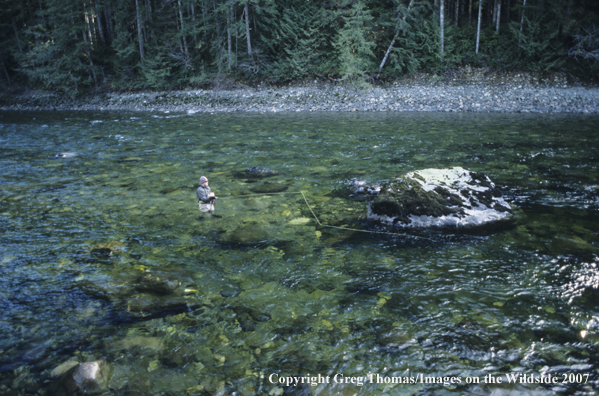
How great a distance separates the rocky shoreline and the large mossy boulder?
63.5 ft

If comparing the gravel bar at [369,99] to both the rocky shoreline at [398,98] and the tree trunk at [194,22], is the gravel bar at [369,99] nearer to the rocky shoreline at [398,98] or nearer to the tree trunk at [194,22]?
the rocky shoreline at [398,98]

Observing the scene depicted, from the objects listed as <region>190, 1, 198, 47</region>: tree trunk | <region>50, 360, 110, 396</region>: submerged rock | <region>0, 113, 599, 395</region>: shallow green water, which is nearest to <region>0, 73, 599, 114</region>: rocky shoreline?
<region>190, 1, 198, 47</region>: tree trunk

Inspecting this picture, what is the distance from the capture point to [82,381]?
134 inches

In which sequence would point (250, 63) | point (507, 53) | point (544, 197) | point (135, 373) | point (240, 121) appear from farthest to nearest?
point (250, 63) → point (507, 53) → point (240, 121) → point (544, 197) → point (135, 373)

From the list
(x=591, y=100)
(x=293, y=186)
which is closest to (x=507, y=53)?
(x=591, y=100)

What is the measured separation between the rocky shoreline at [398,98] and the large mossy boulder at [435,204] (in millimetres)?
19357

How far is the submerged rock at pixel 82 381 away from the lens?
3348 millimetres

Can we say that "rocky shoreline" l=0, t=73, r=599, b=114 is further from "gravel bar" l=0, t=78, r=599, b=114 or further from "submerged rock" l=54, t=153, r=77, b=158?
"submerged rock" l=54, t=153, r=77, b=158

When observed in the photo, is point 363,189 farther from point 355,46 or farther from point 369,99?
point 355,46

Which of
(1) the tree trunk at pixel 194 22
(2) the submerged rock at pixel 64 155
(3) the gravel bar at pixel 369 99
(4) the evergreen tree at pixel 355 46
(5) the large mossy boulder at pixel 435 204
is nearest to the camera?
(5) the large mossy boulder at pixel 435 204

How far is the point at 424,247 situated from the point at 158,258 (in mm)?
4256

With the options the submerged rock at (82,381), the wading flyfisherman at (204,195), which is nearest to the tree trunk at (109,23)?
the wading flyfisherman at (204,195)

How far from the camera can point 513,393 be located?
129 inches

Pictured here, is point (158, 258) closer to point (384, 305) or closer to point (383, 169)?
point (384, 305)
